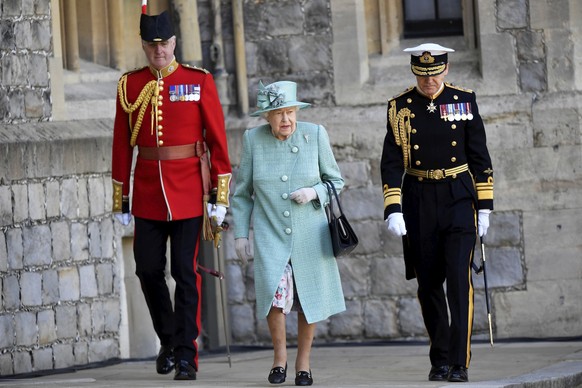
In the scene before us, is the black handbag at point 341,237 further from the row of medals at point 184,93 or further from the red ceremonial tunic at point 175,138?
the row of medals at point 184,93

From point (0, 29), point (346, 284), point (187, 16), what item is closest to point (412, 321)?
point (346, 284)

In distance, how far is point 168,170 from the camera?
8109mm

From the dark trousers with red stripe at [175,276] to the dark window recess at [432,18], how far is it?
3058 mm

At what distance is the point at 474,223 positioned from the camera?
774 cm

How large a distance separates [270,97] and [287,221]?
1.97 ft

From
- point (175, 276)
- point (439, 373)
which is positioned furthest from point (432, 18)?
point (439, 373)

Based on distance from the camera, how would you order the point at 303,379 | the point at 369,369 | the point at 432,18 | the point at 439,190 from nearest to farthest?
the point at 303,379
the point at 439,190
the point at 369,369
the point at 432,18

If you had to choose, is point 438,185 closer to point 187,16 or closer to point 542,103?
point 542,103

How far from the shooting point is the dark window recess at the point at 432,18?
10570mm

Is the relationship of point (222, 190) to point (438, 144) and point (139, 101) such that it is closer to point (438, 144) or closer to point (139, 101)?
point (139, 101)

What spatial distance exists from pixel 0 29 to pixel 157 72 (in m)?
1.50

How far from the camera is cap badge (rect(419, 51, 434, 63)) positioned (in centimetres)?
772

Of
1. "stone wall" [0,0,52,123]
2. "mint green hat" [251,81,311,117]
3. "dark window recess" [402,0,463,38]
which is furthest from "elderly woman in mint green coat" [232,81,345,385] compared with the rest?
"dark window recess" [402,0,463,38]

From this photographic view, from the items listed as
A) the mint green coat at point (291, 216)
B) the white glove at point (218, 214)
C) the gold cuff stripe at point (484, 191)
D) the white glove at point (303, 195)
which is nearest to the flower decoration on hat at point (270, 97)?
the mint green coat at point (291, 216)
